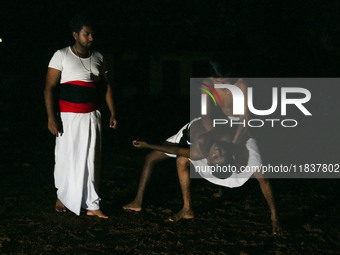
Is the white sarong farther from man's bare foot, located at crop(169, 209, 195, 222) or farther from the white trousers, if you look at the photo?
the white trousers

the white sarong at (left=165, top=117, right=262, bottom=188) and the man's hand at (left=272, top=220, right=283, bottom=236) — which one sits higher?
the white sarong at (left=165, top=117, right=262, bottom=188)

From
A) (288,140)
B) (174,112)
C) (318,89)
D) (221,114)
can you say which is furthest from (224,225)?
(318,89)

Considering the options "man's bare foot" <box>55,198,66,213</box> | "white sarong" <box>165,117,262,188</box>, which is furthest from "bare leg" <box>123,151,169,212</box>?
"man's bare foot" <box>55,198,66,213</box>

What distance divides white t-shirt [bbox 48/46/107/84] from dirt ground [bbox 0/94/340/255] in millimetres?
1432

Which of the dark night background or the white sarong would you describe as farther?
the white sarong

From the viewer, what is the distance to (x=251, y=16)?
2266 centimetres

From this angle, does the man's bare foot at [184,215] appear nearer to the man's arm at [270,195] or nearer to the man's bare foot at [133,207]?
the man's bare foot at [133,207]

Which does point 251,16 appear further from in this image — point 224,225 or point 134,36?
point 224,225

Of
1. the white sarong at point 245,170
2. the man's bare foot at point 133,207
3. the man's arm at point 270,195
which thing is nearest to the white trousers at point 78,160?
the man's bare foot at point 133,207

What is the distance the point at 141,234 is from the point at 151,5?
15751 millimetres

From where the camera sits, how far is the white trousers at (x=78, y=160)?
19.8 ft

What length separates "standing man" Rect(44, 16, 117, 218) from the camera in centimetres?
593

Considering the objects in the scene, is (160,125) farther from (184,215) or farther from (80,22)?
(80,22)

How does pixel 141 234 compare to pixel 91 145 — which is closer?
pixel 141 234
